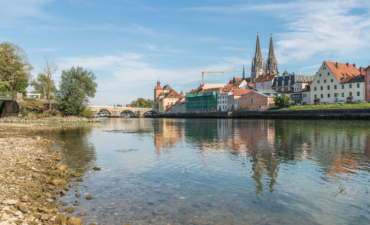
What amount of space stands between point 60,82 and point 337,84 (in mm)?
89802

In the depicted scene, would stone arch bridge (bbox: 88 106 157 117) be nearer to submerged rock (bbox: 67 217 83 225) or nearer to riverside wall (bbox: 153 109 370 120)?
riverside wall (bbox: 153 109 370 120)

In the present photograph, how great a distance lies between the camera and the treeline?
2852 inches

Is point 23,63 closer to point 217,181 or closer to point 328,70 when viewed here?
point 217,181

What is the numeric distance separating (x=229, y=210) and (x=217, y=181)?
11.6ft

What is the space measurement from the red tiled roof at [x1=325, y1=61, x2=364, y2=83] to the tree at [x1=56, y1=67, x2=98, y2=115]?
8163cm

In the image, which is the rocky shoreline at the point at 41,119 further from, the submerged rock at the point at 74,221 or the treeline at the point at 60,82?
the submerged rock at the point at 74,221

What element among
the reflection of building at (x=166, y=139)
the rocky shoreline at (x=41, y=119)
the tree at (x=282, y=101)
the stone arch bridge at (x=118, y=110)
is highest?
the tree at (x=282, y=101)

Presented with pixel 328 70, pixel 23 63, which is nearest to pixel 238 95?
pixel 328 70

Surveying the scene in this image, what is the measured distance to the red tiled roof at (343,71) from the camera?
3644 inches

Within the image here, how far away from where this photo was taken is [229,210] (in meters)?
8.98

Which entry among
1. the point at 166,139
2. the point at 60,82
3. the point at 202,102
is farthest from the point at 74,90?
the point at 202,102

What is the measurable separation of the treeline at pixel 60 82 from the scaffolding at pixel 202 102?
8623cm

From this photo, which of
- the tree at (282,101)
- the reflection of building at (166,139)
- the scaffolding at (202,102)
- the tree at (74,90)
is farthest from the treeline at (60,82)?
the scaffolding at (202,102)

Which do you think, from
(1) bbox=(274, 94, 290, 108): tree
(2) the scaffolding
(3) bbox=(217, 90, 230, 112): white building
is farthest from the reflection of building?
(2) the scaffolding
